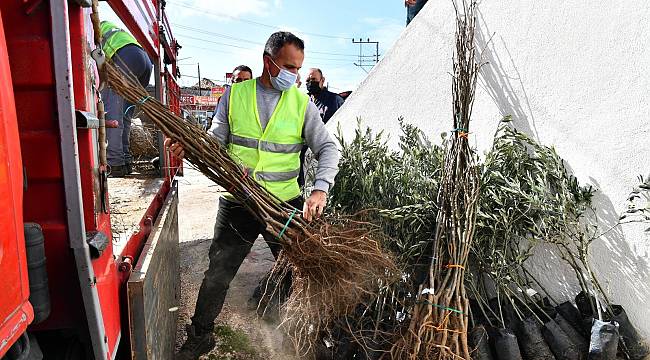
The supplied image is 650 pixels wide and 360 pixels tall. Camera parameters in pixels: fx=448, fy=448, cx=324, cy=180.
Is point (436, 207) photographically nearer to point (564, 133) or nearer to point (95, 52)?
point (564, 133)

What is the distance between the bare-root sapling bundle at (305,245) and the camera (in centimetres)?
227

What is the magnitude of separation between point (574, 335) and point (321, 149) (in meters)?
1.88

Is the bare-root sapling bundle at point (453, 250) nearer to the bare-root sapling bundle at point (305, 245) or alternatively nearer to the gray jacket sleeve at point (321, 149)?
the bare-root sapling bundle at point (305, 245)

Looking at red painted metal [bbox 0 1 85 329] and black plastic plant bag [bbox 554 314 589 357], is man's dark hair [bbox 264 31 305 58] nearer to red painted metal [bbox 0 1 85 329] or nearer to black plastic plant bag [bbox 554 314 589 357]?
red painted metal [bbox 0 1 85 329]

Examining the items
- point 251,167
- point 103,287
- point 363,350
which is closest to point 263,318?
point 363,350

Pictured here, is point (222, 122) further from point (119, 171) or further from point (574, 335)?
point (574, 335)

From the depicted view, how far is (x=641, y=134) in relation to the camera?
8.98ft

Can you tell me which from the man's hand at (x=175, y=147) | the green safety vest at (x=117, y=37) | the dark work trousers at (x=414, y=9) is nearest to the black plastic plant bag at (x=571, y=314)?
the man's hand at (x=175, y=147)

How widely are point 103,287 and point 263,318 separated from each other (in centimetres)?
214

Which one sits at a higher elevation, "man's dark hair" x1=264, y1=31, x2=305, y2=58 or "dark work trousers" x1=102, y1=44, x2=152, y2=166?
"man's dark hair" x1=264, y1=31, x2=305, y2=58

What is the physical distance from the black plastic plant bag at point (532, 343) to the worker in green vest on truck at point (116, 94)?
2.56 metres

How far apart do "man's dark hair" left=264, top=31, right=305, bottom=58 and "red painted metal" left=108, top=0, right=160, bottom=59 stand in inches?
29.0

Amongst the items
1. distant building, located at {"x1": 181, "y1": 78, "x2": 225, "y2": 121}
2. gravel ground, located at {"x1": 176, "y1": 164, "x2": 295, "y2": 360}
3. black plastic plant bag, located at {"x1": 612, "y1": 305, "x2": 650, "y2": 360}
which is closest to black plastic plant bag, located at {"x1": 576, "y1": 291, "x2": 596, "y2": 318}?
black plastic plant bag, located at {"x1": 612, "y1": 305, "x2": 650, "y2": 360}

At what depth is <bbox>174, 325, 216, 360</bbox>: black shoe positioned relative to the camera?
280 cm
